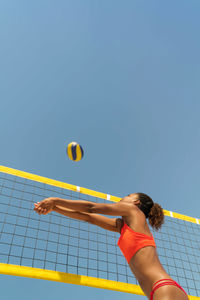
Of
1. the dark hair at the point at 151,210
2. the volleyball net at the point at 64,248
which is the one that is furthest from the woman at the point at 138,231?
the volleyball net at the point at 64,248

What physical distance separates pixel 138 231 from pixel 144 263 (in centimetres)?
28

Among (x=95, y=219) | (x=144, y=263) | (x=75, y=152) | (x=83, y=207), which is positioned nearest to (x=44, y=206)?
(x=83, y=207)

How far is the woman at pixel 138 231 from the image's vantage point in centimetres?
194

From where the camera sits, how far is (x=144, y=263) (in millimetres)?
2139

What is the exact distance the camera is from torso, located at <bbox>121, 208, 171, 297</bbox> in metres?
2.03

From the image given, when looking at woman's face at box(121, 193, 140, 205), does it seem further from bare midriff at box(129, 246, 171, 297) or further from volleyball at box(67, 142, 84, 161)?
volleyball at box(67, 142, 84, 161)

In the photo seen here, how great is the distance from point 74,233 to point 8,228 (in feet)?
4.15

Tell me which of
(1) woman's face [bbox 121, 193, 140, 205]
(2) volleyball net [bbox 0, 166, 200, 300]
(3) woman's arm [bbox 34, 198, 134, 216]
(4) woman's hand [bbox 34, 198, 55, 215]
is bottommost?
(2) volleyball net [bbox 0, 166, 200, 300]

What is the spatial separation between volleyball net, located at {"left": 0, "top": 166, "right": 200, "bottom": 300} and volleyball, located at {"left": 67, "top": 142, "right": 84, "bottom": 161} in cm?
94

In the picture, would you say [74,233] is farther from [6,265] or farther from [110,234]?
[6,265]

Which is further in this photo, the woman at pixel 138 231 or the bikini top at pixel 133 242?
the bikini top at pixel 133 242

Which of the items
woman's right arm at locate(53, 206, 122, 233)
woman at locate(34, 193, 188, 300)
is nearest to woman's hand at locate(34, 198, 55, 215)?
woman at locate(34, 193, 188, 300)

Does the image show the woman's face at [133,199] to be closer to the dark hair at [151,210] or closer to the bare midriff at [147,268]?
the dark hair at [151,210]

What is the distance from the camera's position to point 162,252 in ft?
18.8
